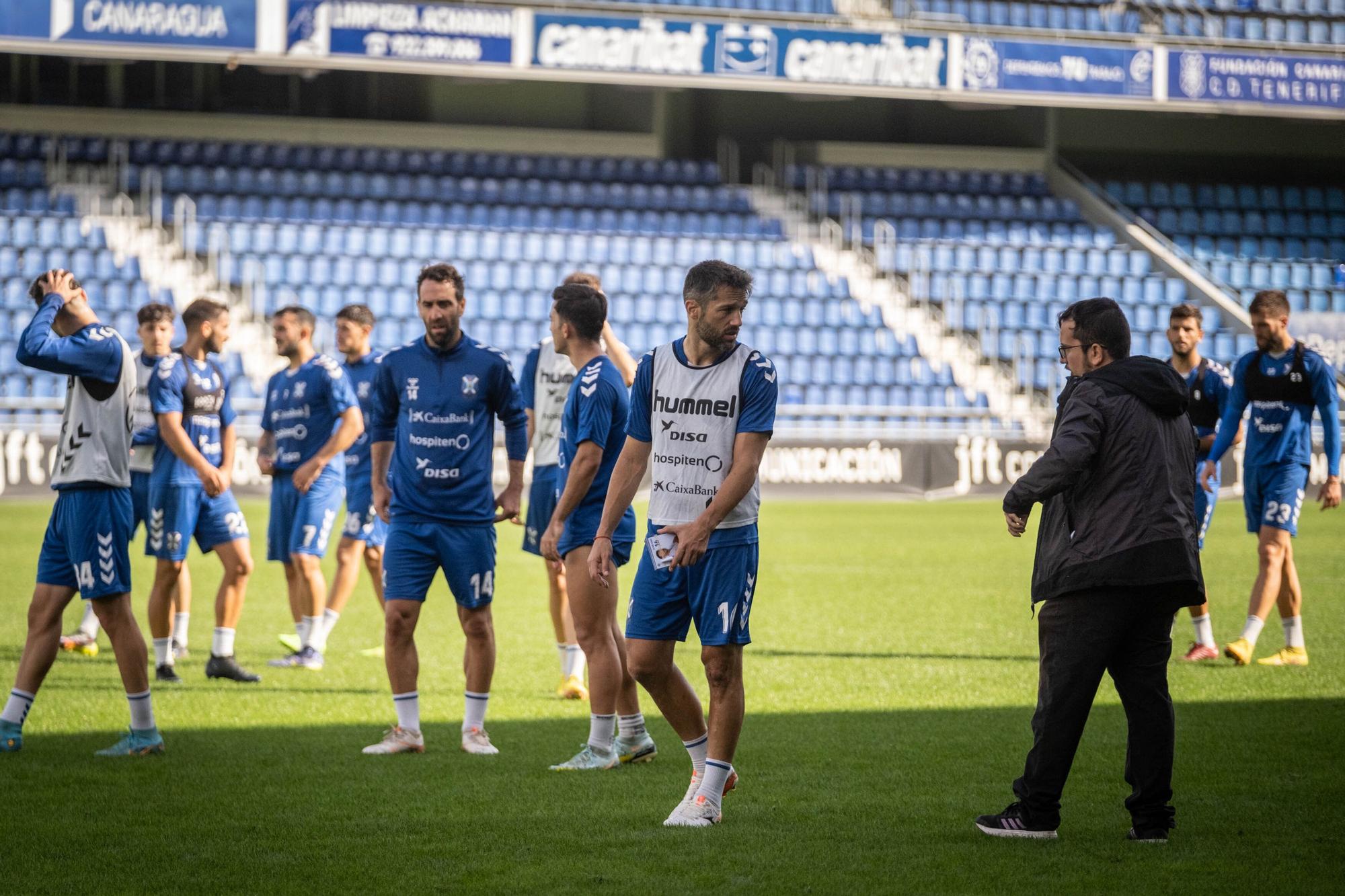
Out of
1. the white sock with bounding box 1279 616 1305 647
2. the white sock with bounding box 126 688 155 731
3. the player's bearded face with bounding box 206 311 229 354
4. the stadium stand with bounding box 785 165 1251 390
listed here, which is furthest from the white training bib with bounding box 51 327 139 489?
the stadium stand with bounding box 785 165 1251 390

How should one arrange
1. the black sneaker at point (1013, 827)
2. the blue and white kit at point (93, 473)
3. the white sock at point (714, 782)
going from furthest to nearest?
the blue and white kit at point (93, 473)
the white sock at point (714, 782)
the black sneaker at point (1013, 827)

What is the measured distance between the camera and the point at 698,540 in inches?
200

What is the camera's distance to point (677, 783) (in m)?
6.09

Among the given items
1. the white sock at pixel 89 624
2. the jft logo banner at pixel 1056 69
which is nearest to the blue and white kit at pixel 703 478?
the white sock at pixel 89 624

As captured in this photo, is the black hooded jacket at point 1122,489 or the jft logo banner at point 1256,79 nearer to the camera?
the black hooded jacket at point 1122,489

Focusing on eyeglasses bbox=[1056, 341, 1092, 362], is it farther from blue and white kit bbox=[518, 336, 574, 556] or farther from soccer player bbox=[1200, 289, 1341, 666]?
soccer player bbox=[1200, 289, 1341, 666]

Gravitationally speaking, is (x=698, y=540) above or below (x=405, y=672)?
above

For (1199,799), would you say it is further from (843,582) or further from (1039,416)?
(1039,416)

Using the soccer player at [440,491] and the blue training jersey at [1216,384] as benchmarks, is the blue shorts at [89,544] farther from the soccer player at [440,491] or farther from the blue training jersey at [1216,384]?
the blue training jersey at [1216,384]

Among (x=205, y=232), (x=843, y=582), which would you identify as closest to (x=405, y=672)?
(x=843, y=582)

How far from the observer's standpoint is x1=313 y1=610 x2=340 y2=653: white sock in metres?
9.40

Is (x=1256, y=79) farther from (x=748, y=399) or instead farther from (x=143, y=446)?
(x=748, y=399)

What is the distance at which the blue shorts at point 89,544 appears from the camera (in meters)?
6.50

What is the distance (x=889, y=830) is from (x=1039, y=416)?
20700 millimetres
